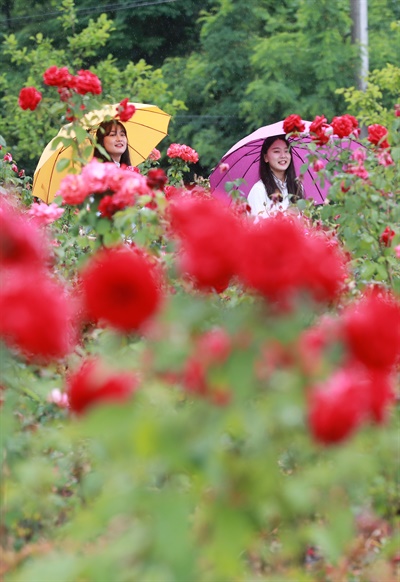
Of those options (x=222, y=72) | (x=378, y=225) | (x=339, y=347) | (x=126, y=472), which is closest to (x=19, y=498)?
(x=126, y=472)

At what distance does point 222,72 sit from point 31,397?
49.7ft

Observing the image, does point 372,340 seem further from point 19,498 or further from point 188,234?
point 19,498

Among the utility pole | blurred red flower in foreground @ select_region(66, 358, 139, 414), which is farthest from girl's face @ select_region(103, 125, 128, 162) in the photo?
the utility pole

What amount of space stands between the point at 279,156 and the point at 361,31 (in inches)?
397

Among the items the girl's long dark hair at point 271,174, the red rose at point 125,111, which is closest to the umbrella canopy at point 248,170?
the girl's long dark hair at point 271,174

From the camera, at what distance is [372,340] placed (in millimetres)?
1733

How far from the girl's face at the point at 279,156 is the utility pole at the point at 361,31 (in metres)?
9.51

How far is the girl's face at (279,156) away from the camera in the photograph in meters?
6.16

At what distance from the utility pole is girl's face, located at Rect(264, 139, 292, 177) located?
9.51 metres

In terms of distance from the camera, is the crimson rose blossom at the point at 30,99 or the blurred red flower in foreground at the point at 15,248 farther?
the crimson rose blossom at the point at 30,99

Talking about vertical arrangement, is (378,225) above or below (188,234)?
below

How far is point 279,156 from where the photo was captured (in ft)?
20.2

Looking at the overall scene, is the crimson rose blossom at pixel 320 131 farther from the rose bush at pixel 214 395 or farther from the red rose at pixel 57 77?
the rose bush at pixel 214 395

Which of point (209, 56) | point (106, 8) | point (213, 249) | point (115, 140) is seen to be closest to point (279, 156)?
point (115, 140)
